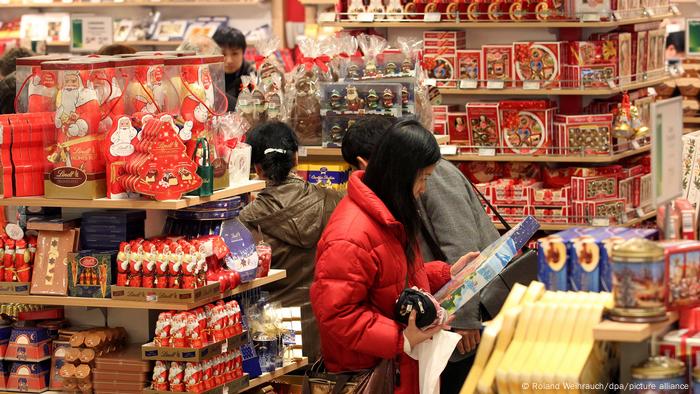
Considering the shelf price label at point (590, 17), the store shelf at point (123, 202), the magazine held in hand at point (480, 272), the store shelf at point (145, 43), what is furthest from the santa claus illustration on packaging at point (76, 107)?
the store shelf at point (145, 43)

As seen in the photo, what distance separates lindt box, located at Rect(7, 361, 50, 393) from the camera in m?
4.33

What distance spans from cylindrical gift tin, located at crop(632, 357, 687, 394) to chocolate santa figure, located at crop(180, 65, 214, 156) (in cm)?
189

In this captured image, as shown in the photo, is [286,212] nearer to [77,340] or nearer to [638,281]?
[77,340]

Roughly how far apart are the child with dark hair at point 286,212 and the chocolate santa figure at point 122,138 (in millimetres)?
833

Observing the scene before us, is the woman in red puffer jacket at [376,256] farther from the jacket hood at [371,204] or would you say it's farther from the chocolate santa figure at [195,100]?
the chocolate santa figure at [195,100]

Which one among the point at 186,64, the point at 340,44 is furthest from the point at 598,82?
the point at 186,64

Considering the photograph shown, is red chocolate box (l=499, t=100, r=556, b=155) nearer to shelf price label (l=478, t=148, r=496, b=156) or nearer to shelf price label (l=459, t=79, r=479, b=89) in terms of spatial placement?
shelf price label (l=478, t=148, r=496, b=156)

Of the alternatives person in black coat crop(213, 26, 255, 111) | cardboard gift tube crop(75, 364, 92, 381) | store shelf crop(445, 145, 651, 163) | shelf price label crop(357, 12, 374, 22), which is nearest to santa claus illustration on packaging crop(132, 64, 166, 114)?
cardboard gift tube crop(75, 364, 92, 381)

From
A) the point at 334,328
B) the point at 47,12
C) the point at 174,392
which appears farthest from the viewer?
the point at 47,12

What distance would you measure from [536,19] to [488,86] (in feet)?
1.55

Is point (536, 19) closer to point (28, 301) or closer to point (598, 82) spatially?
point (598, 82)

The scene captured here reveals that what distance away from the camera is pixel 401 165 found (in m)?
3.49

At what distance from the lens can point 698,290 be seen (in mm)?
2896

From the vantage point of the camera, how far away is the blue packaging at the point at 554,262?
9.76 feet
